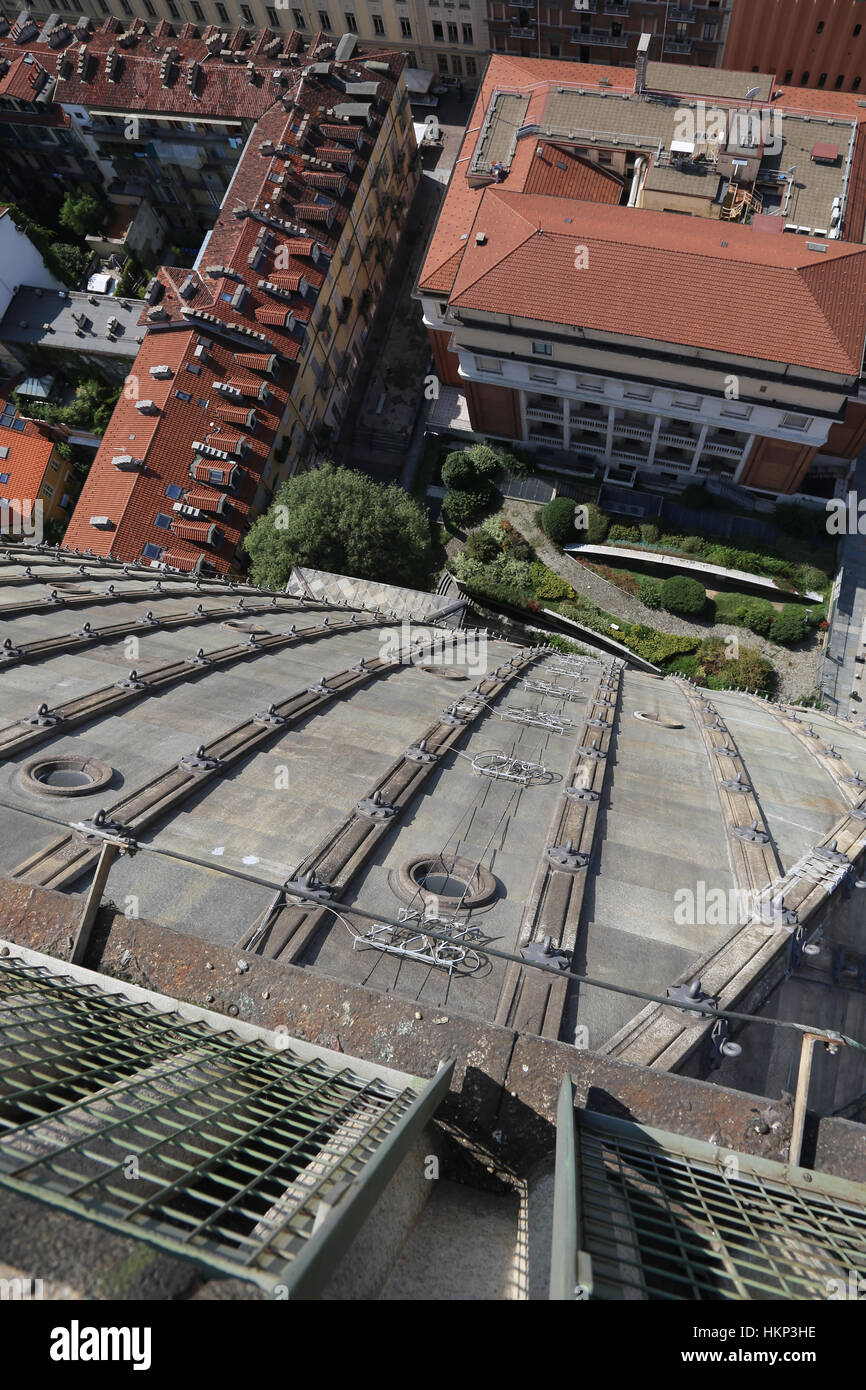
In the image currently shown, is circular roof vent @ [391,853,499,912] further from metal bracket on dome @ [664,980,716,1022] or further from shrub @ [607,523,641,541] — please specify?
shrub @ [607,523,641,541]

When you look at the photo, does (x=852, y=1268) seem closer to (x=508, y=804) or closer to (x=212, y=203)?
(x=508, y=804)

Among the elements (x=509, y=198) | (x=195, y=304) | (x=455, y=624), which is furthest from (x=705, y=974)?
(x=195, y=304)

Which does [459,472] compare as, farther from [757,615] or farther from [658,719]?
[658,719]

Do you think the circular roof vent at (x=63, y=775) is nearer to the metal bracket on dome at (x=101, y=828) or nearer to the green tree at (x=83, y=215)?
the metal bracket on dome at (x=101, y=828)

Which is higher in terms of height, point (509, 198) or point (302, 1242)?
point (509, 198)

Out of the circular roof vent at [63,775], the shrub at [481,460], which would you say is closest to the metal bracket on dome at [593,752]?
the circular roof vent at [63,775]

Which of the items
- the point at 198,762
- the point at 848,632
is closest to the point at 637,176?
the point at 848,632
